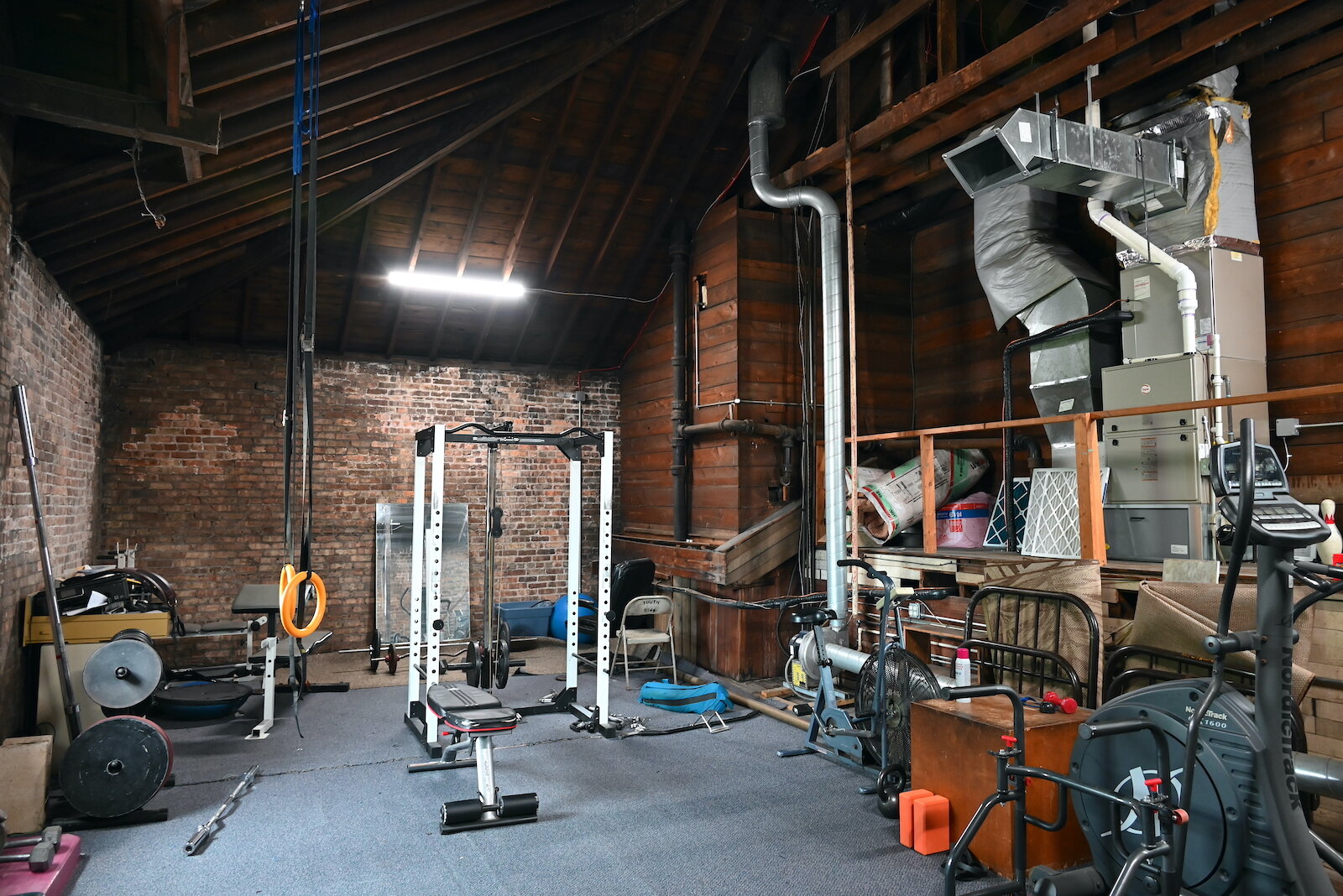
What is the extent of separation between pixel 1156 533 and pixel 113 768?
5.73 metres

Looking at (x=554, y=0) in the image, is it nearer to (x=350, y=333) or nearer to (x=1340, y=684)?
(x=350, y=333)

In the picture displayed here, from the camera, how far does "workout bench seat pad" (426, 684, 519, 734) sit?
389cm

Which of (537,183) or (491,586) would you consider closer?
(491,586)

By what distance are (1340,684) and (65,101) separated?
6.31 metres

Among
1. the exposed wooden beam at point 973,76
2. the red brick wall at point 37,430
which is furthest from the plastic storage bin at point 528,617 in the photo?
the exposed wooden beam at point 973,76

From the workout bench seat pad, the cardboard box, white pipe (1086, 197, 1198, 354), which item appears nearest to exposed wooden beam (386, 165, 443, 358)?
the workout bench seat pad

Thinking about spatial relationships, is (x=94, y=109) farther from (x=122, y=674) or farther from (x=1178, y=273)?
(x=1178, y=273)

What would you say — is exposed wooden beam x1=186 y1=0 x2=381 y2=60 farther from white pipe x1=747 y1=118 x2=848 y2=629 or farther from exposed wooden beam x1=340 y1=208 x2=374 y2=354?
white pipe x1=747 y1=118 x2=848 y2=629

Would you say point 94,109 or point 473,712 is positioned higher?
point 94,109

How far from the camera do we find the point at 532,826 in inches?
157

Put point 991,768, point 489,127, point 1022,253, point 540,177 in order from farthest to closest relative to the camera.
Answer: point 540,177, point 489,127, point 1022,253, point 991,768

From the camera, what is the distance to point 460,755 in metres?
5.10

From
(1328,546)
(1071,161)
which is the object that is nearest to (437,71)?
(1071,161)

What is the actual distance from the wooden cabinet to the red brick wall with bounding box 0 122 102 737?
4.81m
